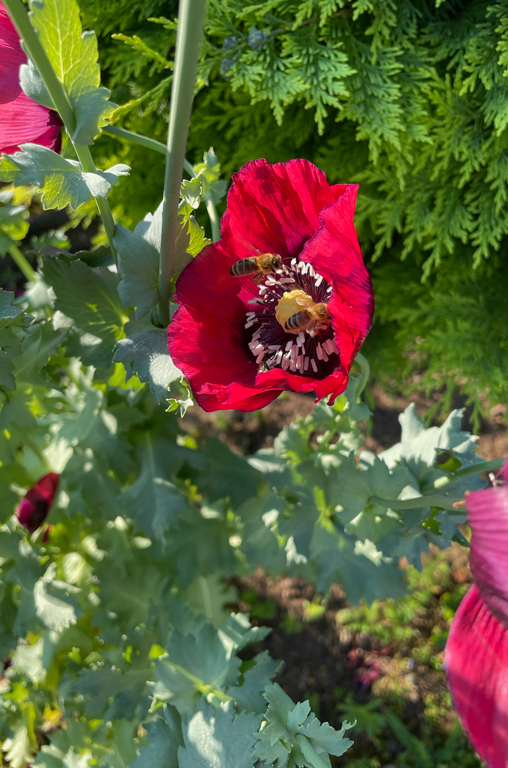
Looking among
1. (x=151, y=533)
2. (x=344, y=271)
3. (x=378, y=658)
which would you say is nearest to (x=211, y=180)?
(x=344, y=271)

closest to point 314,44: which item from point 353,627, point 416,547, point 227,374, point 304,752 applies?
point 227,374

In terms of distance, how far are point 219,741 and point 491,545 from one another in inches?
14.8

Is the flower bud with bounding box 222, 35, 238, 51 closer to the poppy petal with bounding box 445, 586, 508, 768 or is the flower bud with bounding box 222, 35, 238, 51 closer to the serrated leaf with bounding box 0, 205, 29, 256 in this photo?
the serrated leaf with bounding box 0, 205, 29, 256

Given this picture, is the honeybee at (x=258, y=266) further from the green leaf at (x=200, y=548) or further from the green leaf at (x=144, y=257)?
the green leaf at (x=200, y=548)

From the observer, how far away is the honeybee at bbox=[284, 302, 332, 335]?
25.2 inches

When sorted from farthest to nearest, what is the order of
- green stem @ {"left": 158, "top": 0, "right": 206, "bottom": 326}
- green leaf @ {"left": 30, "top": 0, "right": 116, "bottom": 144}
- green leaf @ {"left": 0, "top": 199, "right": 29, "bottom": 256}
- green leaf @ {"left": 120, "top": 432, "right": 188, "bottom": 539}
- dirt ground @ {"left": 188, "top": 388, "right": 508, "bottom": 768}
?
1. dirt ground @ {"left": 188, "top": 388, "right": 508, "bottom": 768}
2. green leaf @ {"left": 120, "top": 432, "right": 188, "bottom": 539}
3. green leaf @ {"left": 0, "top": 199, "right": 29, "bottom": 256}
4. green leaf @ {"left": 30, "top": 0, "right": 116, "bottom": 144}
5. green stem @ {"left": 158, "top": 0, "right": 206, "bottom": 326}

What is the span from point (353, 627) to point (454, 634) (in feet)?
3.55

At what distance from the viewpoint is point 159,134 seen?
4.39 feet

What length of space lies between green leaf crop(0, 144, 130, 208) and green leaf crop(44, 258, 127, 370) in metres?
0.24

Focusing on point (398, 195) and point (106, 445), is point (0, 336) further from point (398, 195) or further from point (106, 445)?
Result: point (398, 195)

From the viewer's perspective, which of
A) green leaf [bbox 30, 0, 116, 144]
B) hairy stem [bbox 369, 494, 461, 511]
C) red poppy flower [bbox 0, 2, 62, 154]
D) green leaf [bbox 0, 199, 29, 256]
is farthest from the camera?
green leaf [bbox 0, 199, 29, 256]

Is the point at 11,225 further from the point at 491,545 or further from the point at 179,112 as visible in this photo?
the point at 491,545

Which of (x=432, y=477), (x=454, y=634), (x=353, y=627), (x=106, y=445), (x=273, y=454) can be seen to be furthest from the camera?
(x=353, y=627)

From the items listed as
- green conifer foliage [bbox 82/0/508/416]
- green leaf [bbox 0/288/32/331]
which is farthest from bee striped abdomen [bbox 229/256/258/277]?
green conifer foliage [bbox 82/0/508/416]
